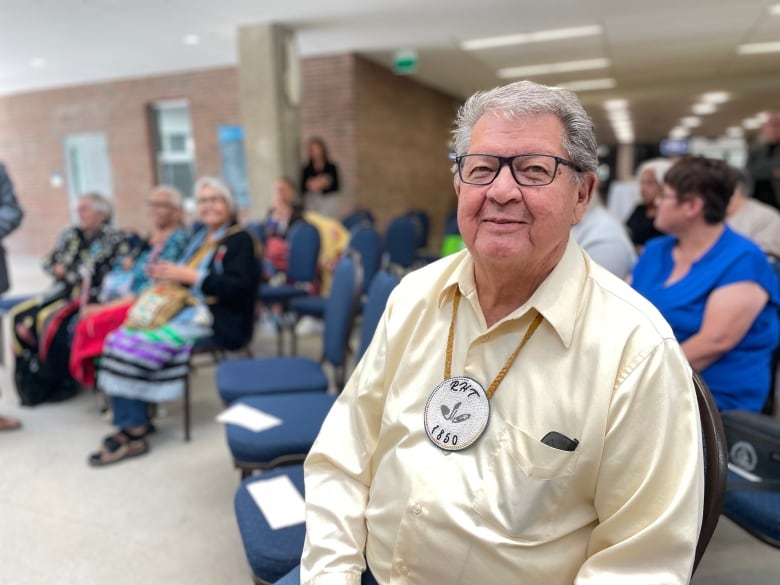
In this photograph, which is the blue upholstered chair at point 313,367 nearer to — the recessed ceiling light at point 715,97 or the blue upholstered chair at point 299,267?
the blue upholstered chair at point 299,267

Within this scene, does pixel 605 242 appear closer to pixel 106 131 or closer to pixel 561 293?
pixel 561 293

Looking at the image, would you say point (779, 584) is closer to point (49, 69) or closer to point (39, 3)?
point (39, 3)

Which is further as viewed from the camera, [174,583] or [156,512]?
[156,512]

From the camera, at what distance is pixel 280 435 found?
68.8 inches

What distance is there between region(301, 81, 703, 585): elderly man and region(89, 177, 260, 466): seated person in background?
5.87 ft

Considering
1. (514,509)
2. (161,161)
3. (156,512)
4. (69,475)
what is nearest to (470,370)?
(514,509)

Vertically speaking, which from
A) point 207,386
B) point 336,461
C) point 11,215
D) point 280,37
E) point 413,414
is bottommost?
point 207,386

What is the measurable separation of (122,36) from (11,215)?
380 cm

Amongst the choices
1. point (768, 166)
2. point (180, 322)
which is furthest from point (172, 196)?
point (768, 166)

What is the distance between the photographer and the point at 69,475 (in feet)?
8.11

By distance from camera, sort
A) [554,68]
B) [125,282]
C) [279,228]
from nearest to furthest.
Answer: [125,282] → [279,228] → [554,68]

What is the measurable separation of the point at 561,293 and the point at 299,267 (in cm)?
345

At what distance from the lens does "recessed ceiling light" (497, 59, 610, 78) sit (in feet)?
25.1

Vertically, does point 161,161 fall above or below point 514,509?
above
